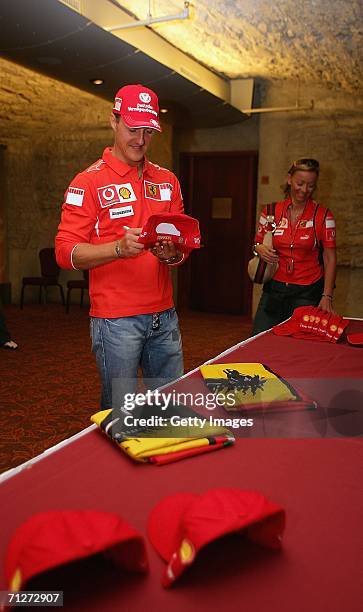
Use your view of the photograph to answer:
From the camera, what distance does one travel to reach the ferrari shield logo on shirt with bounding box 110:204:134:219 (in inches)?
74.8

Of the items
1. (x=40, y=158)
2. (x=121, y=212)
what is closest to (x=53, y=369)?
(x=121, y=212)

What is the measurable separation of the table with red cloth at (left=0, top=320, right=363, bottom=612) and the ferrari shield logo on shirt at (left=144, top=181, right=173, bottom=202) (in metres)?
0.79

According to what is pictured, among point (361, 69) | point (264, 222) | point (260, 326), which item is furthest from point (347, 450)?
point (361, 69)

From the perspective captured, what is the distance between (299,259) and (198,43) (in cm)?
361

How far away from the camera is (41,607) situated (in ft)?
2.33

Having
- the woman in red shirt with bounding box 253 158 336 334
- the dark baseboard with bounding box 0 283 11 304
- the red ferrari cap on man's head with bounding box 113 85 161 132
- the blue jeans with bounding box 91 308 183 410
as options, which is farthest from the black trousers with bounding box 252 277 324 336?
the dark baseboard with bounding box 0 283 11 304

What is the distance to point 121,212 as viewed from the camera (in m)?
1.91

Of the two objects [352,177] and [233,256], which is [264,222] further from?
[233,256]

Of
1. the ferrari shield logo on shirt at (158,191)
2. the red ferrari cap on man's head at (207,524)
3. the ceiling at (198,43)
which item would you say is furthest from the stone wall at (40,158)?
the red ferrari cap on man's head at (207,524)

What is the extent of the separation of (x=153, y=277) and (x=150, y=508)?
1107mm

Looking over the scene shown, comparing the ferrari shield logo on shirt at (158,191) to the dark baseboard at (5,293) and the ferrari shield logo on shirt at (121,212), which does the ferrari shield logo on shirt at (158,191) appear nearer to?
the ferrari shield logo on shirt at (121,212)

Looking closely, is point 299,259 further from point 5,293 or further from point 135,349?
point 5,293

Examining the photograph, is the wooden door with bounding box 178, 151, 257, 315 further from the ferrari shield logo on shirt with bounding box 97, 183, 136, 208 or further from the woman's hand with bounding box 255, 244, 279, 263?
the ferrari shield logo on shirt with bounding box 97, 183, 136, 208

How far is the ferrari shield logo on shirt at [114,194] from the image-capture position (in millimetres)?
1882
